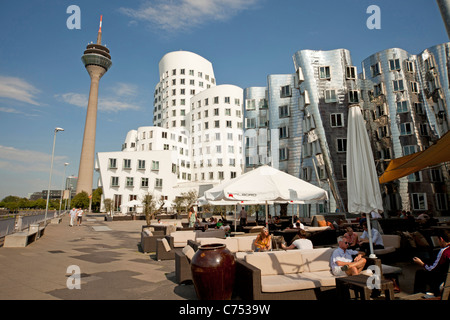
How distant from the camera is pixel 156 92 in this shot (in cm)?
8356

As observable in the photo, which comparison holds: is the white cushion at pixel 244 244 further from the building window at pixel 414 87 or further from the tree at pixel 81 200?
the tree at pixel 81 200

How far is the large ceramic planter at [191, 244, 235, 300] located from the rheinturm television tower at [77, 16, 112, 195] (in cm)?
7340

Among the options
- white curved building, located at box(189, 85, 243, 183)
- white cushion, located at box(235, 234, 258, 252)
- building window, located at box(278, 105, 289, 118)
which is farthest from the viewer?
white curved building, located at box(189, 85, 243, 183)

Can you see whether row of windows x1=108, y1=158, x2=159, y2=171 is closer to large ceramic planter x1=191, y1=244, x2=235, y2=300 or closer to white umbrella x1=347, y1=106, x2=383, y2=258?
large ceramic planter x1=191, y1=244, x2=235, y2=300

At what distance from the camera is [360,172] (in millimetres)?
5902

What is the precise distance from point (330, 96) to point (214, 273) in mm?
31404

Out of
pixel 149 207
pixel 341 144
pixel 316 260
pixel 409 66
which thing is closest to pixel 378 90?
pixel 409 66

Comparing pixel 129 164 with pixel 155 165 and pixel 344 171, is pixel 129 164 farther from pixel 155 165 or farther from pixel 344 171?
pixel 344 171

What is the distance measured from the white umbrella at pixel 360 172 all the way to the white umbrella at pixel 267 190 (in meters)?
2.63

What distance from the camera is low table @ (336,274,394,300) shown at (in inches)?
161

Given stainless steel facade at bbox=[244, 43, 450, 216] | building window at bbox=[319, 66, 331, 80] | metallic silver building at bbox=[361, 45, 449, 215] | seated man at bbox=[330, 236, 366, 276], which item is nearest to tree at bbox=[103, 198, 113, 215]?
stainless steel facade at bbox=[244, 43, 450, 216]

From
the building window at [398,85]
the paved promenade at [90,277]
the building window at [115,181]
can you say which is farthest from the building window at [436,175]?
the building window at [115,181]
